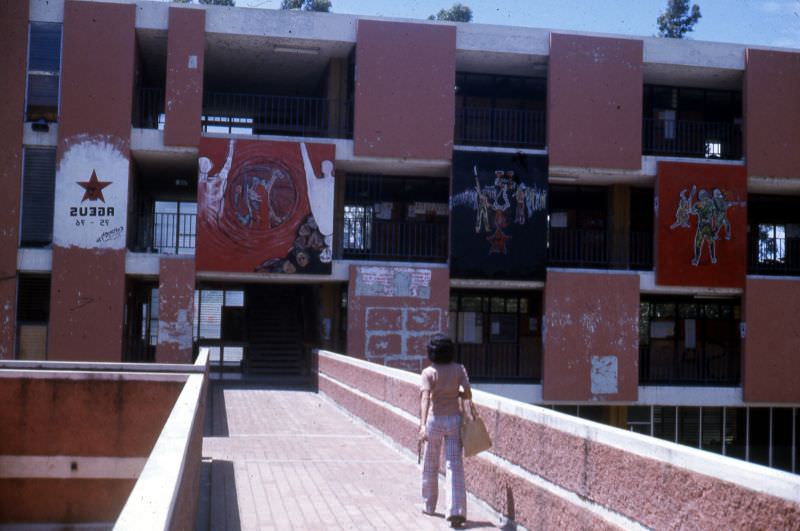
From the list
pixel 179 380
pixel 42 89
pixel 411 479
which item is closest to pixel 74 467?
pixel 179 380

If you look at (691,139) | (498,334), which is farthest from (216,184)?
(691,139)

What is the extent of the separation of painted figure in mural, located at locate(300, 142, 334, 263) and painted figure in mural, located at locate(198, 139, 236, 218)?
6.34ft

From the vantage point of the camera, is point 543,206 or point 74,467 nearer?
point 74,467

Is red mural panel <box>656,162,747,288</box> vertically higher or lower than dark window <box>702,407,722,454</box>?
higher

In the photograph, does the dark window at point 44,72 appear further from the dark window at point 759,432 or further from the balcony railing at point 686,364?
the dark window at point 759,432

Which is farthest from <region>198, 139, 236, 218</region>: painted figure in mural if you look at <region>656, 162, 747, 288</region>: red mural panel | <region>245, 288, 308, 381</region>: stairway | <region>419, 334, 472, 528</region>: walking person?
<region>419, 334, 472, 528</region>: walking person

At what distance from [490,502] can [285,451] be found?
5.00 metres

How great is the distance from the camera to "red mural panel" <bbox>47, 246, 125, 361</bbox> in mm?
23516

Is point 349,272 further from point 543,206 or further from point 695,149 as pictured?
point 695,149

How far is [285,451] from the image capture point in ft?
43.4

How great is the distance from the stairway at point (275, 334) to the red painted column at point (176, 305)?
12.2 feet

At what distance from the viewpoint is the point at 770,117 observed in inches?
1026

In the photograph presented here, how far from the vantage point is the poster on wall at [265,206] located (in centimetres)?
2433

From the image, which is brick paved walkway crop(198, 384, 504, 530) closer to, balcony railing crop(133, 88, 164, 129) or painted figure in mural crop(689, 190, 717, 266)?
balcony railing crop(133, 88, 164, 129)
